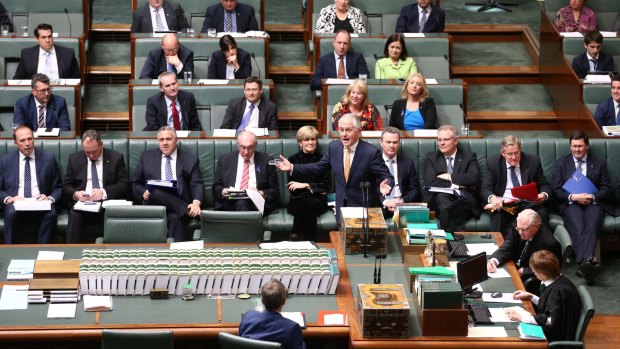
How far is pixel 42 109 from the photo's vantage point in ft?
36.7

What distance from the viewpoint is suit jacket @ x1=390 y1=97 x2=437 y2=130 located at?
11281 millimetres

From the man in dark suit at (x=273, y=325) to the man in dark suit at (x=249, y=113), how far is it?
4260mm

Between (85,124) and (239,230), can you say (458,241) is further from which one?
(85,124)

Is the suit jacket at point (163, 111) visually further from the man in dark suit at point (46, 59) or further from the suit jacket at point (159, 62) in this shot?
the man in dark suit at point (46, 59)

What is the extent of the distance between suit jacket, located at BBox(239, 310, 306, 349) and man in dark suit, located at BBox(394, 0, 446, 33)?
6.39 metres

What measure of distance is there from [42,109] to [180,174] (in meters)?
1.65

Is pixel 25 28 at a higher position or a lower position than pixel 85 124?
higher

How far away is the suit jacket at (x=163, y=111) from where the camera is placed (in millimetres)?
11266

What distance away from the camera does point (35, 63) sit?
12086 millimetres

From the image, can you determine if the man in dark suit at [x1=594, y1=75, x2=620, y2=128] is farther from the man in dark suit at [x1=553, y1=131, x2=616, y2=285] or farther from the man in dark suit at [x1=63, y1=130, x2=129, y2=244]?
the man in dark suit at [x1=63, y1=130, x2=129, y2=244]

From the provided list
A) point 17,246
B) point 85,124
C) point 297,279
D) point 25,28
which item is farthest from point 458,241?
point 25,28

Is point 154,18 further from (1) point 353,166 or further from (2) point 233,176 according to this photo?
(1) point 353,166

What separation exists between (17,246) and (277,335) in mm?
2625

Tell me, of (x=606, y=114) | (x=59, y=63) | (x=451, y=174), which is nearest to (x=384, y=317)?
(x=451, y=174)
